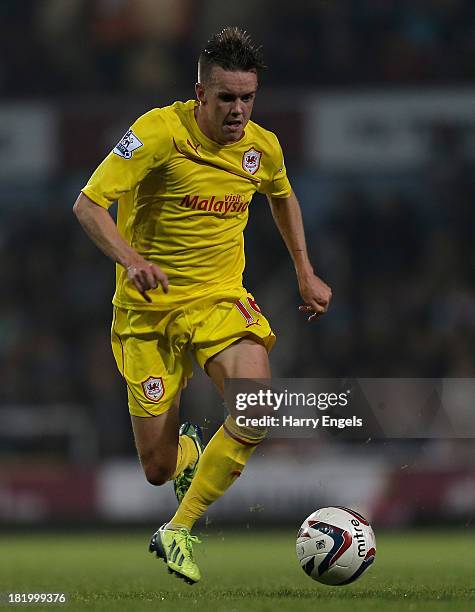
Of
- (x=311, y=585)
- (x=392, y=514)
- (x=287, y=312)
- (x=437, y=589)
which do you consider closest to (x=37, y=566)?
(x=311, y=585)

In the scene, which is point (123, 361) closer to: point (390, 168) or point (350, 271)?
point (350, 271)

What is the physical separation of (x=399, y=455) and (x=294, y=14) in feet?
15.5

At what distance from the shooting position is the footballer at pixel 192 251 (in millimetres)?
5336

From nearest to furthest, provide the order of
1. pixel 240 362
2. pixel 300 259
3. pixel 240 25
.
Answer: pixel 240 362
pixel 300 259
pixel 240 25

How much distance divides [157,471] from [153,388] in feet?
1.28

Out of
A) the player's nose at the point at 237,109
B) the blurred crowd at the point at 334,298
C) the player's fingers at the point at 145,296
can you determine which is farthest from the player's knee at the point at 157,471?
the blurred crowd at the point at 334,298

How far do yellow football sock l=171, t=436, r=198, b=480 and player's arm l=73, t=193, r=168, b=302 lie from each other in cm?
111

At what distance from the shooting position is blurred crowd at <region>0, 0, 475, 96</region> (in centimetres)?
1287

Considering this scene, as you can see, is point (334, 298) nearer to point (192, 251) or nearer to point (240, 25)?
point (240, 25)

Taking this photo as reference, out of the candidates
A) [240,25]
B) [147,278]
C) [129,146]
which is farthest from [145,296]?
[240,25]

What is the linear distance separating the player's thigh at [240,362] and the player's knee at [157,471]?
54 centimetres

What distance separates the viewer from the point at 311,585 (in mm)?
5594

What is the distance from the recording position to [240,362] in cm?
541

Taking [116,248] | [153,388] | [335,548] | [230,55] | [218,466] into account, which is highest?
[230,55]
